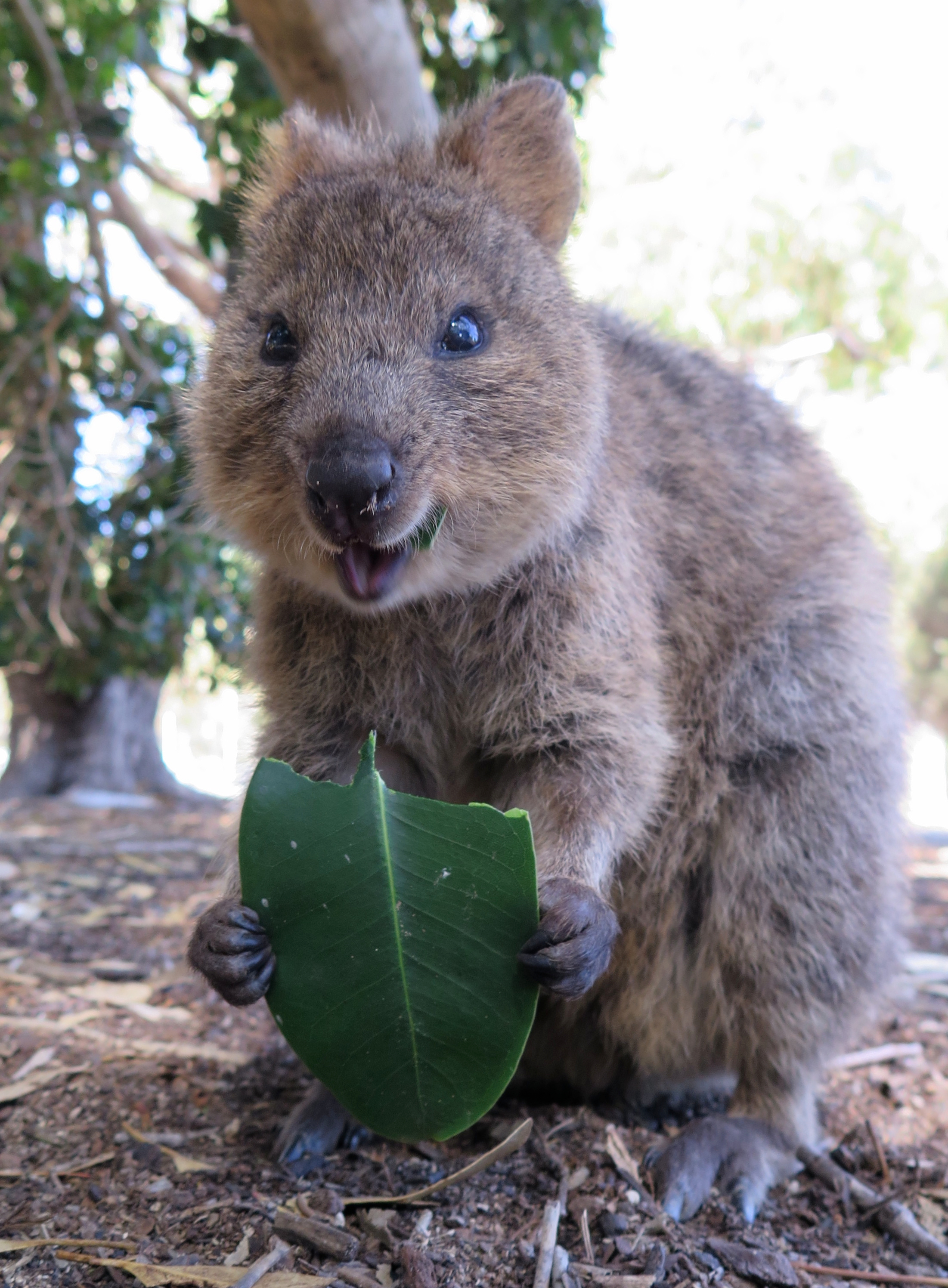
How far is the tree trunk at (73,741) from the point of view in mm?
9258

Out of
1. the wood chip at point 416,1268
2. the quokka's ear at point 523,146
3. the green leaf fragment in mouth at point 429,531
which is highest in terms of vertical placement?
the quokka's ear at point 523,146

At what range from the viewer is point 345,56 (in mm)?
4230

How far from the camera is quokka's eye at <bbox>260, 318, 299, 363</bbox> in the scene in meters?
2.54

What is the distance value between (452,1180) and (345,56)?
409 cm

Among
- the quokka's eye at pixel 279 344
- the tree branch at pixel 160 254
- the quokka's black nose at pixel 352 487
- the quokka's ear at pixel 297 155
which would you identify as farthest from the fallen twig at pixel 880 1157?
the tree branch at pixel 160 254

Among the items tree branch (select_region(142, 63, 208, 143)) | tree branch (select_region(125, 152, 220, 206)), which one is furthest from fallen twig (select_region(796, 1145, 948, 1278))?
tree branch (select_region(125, 152, 220, 206))

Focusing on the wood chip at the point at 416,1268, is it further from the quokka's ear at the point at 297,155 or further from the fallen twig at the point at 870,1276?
the quokka's ear at the point at 297,155

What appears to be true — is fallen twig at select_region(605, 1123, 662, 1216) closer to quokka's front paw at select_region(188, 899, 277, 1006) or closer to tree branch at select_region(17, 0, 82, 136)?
quokka's front paw at select_region(188, 899, 277, 1006)

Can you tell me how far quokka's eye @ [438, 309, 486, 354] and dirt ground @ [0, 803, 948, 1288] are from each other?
170 centimetres

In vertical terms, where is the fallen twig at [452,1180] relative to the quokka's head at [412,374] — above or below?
below

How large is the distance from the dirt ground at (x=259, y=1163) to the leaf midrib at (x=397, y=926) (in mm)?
342

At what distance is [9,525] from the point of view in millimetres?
5734

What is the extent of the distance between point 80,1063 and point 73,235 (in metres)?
7.82

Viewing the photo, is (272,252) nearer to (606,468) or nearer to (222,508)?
(222,508)
